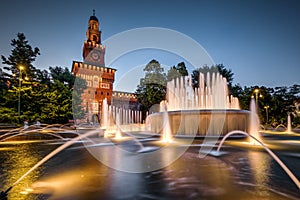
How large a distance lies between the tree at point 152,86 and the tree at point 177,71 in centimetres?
142

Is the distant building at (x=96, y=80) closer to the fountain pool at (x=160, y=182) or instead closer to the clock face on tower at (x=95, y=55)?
the clock face on tower at (x=95, y=55)

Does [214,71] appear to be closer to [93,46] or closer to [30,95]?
[30,95]

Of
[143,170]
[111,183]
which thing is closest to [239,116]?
[143,170]

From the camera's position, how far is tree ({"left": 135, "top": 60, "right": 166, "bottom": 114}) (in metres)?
35.9

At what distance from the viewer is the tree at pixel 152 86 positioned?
118ft

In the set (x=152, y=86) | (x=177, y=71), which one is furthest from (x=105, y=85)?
(x=177, y=71)

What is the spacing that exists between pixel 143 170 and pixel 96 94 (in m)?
55.5

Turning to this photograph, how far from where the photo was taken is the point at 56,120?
80.7 ft

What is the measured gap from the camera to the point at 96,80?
5688 cm

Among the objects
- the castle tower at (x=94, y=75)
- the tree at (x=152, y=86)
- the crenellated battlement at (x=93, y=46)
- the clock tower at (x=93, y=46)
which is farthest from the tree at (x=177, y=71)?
the crenellated battlement at (x=93, y=46)

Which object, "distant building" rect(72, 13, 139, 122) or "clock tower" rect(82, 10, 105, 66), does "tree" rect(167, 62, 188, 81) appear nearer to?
"distant building" rect(72, 13, 139, 122)

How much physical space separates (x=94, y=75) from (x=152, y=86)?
28.6m

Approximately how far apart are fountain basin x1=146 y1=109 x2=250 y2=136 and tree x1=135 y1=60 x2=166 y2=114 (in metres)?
23.0

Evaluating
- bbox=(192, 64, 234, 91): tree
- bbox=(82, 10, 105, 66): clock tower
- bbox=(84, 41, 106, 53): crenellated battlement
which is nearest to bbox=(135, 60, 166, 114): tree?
bbox=(192, 64, 234, 91): tree
